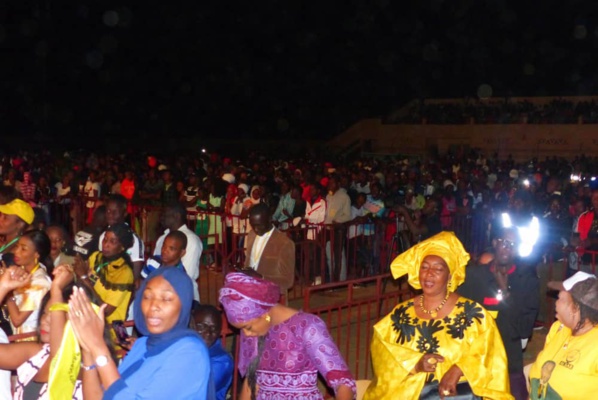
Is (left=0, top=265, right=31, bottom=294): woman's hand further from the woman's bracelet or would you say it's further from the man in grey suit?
the man in grey suit

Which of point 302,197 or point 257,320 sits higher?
point 302,197

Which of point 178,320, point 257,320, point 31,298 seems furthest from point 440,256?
point 31,298

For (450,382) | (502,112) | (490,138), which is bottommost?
(450,382)

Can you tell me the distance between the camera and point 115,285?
562cm

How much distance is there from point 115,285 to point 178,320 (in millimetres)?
2584

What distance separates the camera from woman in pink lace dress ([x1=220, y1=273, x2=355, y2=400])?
3840 millimetres

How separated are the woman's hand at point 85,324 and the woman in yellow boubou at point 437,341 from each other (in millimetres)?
2009

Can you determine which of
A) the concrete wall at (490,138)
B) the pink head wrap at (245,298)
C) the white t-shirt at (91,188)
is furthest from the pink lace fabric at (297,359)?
the concrete wall at (490,138)

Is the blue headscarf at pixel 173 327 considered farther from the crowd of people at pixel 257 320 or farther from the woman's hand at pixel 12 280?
the woman's hand at pixel 12 280

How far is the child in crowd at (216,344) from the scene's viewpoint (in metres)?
4.66

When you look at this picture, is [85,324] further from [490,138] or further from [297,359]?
[490,138]

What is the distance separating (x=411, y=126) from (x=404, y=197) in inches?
894

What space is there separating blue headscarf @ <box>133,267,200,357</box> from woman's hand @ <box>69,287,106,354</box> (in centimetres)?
19

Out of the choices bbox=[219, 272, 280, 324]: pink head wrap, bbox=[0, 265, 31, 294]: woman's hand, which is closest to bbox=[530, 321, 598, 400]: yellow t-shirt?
bbox=[219, 272, 280, 324]: pink head wrap
